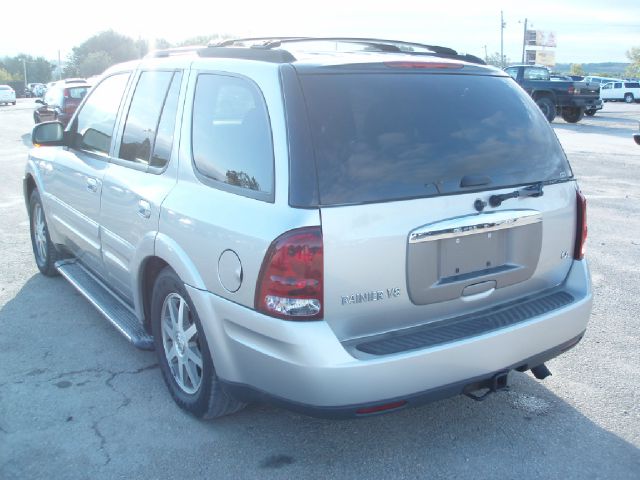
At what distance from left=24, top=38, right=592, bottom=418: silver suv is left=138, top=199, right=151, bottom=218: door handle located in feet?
0.04

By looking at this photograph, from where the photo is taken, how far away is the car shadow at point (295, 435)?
10.6ft

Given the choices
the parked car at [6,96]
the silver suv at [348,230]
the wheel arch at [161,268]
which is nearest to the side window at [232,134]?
the silver suv at [348,230]

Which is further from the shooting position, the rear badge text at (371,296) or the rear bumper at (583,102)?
the rear bumper at (583,102)

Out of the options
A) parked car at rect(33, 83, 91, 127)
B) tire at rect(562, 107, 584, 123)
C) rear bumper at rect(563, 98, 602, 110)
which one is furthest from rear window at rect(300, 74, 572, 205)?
tire at rect(562, 107, 584, 123)

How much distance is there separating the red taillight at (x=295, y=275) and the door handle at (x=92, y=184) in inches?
Answer: 81.8

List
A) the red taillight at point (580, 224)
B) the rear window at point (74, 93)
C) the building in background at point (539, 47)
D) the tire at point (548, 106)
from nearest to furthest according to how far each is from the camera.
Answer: the red taillight at point (580, 224) → the rear window at point (74, 93) → the tire at point (548, 106) → the building in background at point (539, 47)

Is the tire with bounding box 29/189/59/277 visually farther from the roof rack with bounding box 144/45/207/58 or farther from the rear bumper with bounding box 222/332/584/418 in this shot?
the rear bumper with bounding box 222/332/584/418

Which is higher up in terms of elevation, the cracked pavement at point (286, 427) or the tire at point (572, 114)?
the cracked pavement at point (286, 427)

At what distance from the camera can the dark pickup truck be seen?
24234 millimetres

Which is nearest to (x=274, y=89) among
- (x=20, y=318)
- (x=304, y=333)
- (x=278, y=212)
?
(x=278, y=212)

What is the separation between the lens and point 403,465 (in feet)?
10.6

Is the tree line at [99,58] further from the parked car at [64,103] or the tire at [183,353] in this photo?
the tire at [183,353]

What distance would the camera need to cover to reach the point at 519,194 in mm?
3238

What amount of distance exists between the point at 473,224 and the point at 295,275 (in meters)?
0.83
